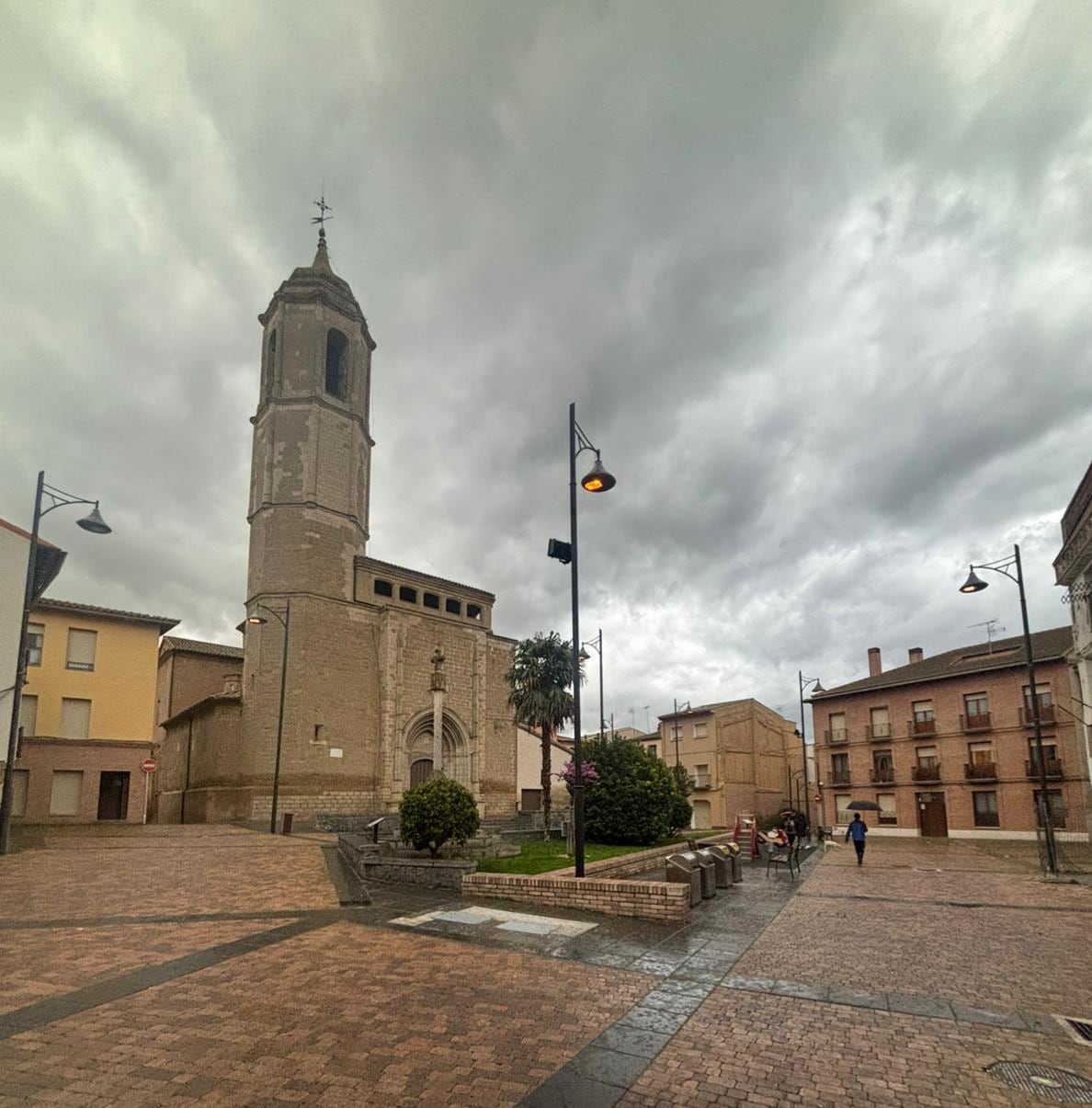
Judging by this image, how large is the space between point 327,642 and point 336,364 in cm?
1435

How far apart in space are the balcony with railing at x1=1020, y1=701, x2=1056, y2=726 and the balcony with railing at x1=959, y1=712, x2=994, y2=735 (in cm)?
161

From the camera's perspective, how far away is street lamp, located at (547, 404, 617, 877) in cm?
1215

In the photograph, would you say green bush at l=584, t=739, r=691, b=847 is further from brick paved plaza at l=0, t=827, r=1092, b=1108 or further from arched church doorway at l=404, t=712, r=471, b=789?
arched church doorway at l=404, t=712, r=471, b=789

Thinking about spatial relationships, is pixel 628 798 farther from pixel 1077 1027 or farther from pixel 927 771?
pixel 927 771

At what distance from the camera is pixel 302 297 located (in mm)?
36531

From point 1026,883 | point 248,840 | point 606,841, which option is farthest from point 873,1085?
point 248,840

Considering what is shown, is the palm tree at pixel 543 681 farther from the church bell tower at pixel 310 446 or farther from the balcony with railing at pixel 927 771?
the balcony with railing at pixel 927 771

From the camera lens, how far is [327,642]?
3303cm

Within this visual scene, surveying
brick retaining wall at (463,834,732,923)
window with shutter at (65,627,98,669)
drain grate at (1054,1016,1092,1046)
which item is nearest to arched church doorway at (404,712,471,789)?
window with shutter at (65,627,98,669)

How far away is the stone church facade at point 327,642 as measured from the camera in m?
31.3

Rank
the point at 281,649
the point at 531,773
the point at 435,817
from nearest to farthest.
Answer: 1. the point at 435,817
2. the point at 281,649
3. the point at 531,773

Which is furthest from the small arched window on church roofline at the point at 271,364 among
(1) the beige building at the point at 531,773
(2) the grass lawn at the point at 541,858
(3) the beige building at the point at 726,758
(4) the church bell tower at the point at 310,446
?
(3) the beige building at the point at 726,758

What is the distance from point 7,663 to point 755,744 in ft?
147

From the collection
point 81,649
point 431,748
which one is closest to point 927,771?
point 431,748
